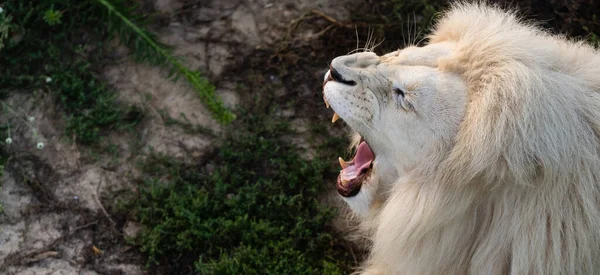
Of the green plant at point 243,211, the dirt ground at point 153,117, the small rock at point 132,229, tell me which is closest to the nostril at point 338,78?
the green plant at point 243,211

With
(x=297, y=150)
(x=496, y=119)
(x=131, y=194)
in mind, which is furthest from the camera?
(x=297, y=150)

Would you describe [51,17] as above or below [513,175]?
below

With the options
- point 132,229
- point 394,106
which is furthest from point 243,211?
point 394,106

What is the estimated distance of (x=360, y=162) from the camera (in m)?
2.69

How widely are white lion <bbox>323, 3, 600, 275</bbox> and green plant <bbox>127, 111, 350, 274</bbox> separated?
0.91 meters

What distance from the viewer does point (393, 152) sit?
2299 mm

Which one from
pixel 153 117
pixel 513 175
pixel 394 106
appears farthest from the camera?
pixel 153 117

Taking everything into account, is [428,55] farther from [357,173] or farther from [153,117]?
[153,117]

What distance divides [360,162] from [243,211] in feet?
2.92

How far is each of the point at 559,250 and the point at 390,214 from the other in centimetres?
53

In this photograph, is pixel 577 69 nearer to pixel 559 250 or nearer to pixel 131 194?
pixel 559 250

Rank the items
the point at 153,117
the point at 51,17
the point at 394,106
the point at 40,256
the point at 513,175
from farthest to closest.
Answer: the point at 153,117, the point at 51,17, the point at 40,256, the point at 394,106, the point at 513,175

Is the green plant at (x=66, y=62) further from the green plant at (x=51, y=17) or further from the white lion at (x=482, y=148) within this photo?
the white lion at (x=482, y=148)

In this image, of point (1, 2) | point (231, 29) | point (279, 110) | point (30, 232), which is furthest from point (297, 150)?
point (1, 2)
